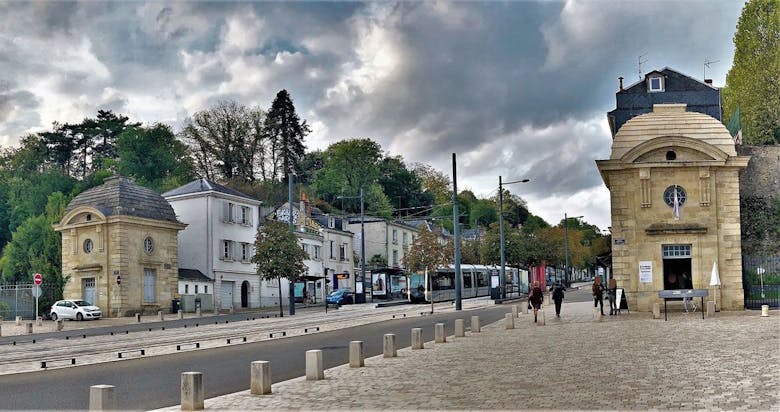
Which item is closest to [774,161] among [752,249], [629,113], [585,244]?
[752,249]

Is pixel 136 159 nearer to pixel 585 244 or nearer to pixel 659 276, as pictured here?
pixel 659 276

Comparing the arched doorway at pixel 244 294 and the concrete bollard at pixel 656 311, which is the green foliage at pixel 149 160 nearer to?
the arched doorway at pixel 244 294

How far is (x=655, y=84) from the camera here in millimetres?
55844

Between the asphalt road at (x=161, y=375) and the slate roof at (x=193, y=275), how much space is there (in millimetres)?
34450

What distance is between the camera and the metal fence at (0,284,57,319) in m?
52.1

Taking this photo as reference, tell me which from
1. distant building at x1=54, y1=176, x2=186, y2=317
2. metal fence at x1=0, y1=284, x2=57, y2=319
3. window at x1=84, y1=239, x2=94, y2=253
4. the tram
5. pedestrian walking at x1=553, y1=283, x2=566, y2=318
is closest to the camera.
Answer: pedestrian walking at x1=553, y1=283, x2=566, y2=318

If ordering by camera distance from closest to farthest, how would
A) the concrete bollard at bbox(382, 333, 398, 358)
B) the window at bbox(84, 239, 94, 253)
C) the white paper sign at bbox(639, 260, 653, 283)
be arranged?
the concrete bollard at bbox(382, 333, 398, 358) → the white paper sign at bbox(639, 260, 653, 283) → the window at bbox(84, 239, 94, 253)

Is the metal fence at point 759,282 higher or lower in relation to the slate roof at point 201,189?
lower

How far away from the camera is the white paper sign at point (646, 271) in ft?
110

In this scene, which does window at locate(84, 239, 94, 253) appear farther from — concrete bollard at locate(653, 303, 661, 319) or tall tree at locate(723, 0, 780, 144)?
tall tree at locate(723, 0, 780, 144)

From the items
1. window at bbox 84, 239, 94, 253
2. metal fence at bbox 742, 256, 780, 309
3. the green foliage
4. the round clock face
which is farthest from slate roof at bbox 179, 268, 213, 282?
metal fence at bbox 742, 256, 780, 309

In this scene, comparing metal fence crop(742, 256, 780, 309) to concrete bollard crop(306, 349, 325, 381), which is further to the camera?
metal fence crop(742, 256, 780, 309)

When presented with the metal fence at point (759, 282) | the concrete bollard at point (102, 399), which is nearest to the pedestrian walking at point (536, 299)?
the metal fence at point (759, 282)

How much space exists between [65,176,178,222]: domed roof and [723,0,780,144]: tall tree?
139 feet
